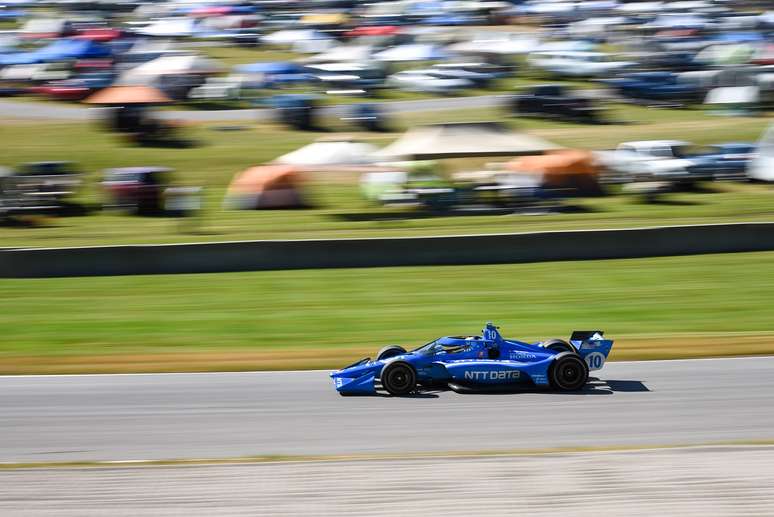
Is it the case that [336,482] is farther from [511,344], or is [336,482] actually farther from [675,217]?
[675,217]

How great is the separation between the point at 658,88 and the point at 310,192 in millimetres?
17515

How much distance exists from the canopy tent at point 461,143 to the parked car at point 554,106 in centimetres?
1055

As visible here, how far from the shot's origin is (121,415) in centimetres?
1033

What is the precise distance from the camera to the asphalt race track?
30.1 feet

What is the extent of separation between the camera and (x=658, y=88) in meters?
36.6

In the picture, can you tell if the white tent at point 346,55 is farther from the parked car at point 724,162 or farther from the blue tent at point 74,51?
the parked car at point 724,162

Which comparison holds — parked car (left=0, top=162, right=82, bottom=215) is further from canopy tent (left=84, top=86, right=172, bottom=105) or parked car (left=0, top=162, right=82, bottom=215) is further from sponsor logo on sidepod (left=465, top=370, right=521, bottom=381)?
sponsor logo on sidepod (left=465, top=370, right=521, bottom=381)

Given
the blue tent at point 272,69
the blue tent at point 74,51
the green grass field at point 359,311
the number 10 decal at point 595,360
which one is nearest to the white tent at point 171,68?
the blue tent at point 272,69

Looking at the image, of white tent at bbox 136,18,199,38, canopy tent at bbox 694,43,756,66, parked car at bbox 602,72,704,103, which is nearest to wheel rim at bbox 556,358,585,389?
parked car at bbox 602,72,704,103

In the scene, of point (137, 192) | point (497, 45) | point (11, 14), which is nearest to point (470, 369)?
point (137, 192)

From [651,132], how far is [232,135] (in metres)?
13.4

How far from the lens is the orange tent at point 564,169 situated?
76.8 ft

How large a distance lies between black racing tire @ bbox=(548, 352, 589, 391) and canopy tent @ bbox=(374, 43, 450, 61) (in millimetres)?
32277

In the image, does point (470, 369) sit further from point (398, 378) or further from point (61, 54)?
point (61, 54)
